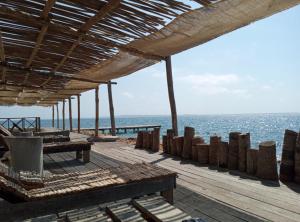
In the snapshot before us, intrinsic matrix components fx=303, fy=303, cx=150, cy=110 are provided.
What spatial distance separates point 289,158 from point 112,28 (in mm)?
3967

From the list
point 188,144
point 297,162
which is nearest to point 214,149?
point 188,144

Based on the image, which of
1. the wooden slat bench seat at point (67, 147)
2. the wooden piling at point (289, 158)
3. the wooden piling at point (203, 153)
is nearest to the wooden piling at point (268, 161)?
the wooden piling at point (289, 158)

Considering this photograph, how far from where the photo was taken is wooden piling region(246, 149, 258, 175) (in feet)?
19.8

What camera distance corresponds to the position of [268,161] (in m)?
5.64

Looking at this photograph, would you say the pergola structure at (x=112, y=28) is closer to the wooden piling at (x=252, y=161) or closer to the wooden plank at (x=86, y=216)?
the wooden piling at (x=252, y=161)

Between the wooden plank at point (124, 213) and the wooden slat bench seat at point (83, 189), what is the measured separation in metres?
0.11

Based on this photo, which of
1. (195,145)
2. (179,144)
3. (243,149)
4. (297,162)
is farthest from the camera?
(179,144)

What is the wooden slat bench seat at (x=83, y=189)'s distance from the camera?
2.75 meters

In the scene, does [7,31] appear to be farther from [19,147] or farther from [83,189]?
[83,189]

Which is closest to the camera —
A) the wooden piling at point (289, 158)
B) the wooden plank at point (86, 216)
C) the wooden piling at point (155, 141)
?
the wooden plank at point (86, 216)

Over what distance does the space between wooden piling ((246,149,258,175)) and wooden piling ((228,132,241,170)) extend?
0.41 metres

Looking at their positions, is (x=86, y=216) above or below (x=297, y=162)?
below

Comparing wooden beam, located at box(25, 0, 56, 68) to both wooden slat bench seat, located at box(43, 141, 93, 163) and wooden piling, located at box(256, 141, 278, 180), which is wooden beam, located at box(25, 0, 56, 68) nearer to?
wooden slat bench seat, located at box(43, 141, 93, 163)

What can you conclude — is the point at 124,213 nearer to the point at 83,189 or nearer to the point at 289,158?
the point at 83,189
